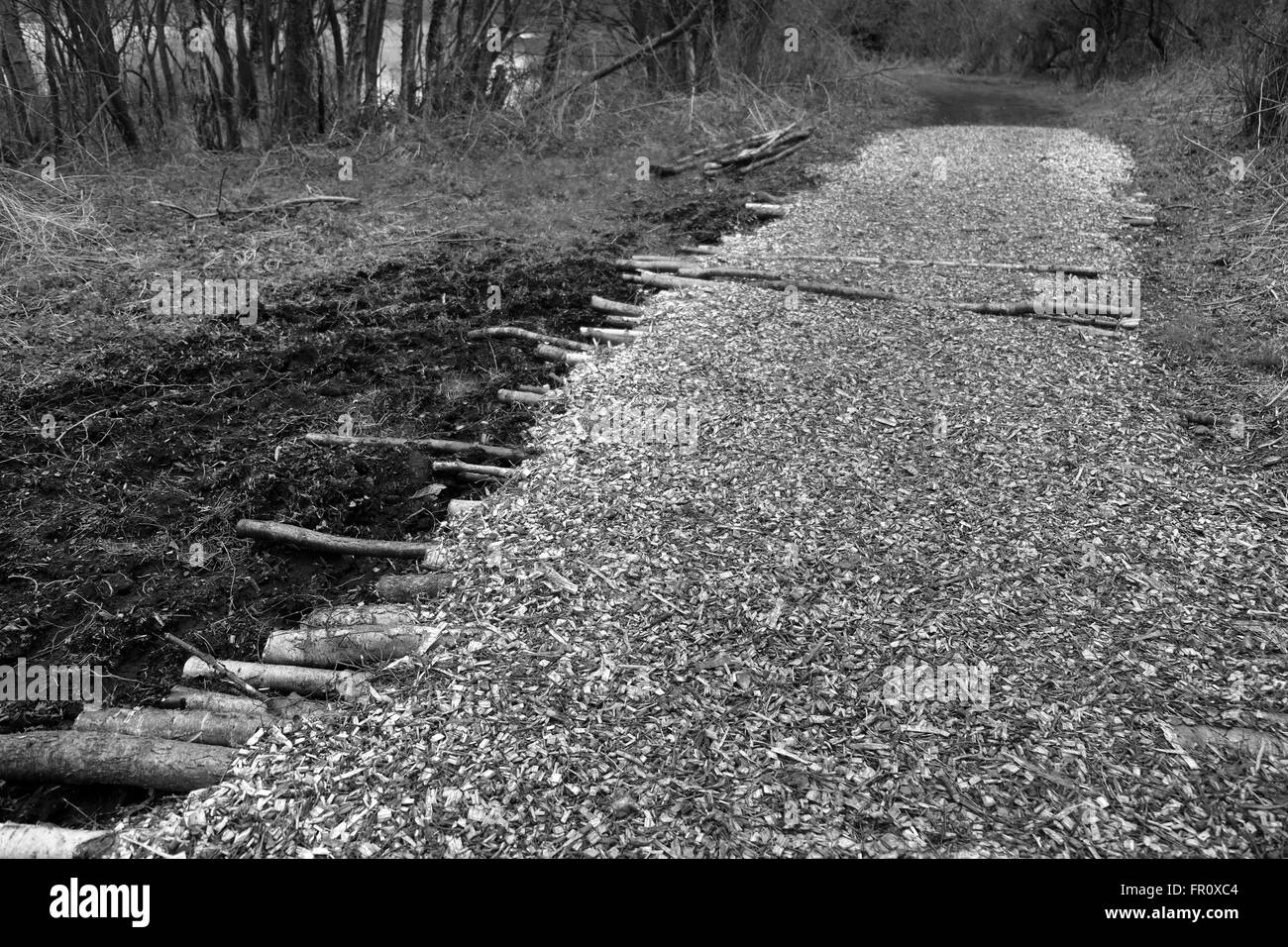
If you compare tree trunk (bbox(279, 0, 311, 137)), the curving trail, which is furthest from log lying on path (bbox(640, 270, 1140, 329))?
tree trunk (bbox(279, 0, 311, 137))

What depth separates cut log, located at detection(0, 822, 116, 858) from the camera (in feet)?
8.52

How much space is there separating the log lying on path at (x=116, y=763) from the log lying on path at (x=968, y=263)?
251 inches

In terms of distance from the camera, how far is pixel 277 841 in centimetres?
263

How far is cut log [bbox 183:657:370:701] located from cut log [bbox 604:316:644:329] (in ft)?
12.8

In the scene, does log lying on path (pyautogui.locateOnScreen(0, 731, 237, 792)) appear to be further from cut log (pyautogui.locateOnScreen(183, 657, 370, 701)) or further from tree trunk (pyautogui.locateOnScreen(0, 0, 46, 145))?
tree trunk (pyautogui.locateOnScreen(0, 0, 46, 145))

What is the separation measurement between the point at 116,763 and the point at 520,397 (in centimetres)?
309

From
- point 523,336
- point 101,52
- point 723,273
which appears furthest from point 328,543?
point 101,52

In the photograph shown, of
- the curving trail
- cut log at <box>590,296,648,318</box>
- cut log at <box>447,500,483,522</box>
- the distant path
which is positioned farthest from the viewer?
the distant path

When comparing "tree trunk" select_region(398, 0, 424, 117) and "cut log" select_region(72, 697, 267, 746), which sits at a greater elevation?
"tree trunk" select_region(398, 0, 424, 117)

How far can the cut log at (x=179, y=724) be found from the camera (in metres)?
3.07

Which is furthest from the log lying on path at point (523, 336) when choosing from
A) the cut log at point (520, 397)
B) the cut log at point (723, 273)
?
the cut log at point (723, 273)

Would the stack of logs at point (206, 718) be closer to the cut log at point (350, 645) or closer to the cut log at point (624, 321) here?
the cut log at point (350, 645)

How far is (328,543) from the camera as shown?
4.05 metres


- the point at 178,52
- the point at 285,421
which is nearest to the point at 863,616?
the point at 285,421
